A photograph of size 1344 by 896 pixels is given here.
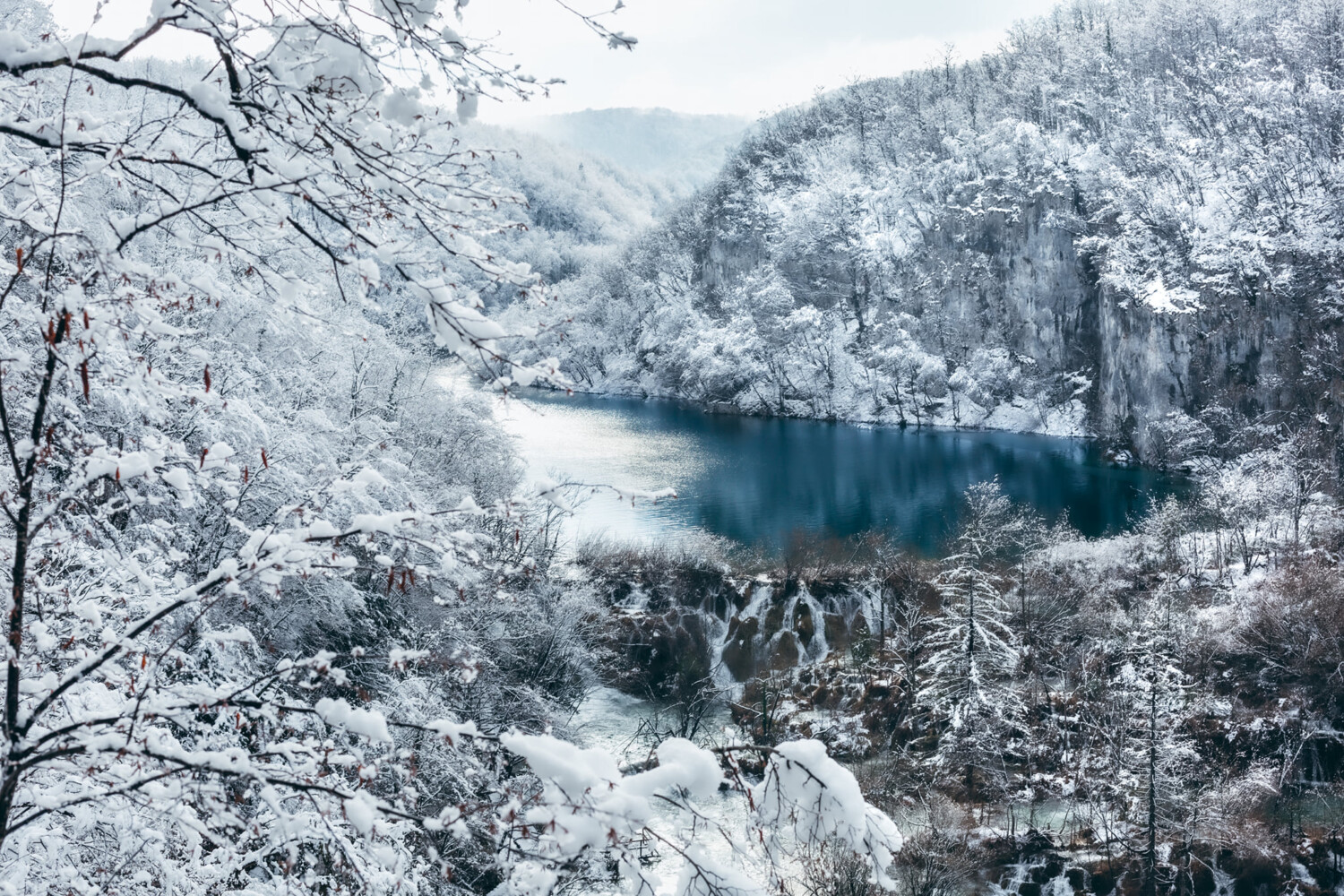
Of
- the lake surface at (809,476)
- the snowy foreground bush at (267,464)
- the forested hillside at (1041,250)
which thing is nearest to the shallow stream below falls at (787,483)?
the lake surface at (809,476)

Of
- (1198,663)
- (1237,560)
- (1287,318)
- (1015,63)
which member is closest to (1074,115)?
(1015,63)

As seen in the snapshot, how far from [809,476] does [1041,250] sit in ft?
96.0

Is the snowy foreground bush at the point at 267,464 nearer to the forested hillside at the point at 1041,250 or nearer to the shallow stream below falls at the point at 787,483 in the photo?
the shallow stream below falls at the point at 787,483

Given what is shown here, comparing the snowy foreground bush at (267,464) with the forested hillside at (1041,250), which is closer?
the snowy foreground bush at (267,464)

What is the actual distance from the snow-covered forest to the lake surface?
193 cm

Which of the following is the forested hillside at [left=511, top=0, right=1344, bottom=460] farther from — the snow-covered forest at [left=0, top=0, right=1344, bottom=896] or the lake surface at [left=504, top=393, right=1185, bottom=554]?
the lake surface at [left=504, top=393, right=1185, bottom=554]

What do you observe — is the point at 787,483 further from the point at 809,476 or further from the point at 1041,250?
the point at 1041,250

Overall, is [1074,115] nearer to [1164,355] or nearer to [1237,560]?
[1164,355]

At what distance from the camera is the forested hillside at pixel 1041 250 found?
1527 inches

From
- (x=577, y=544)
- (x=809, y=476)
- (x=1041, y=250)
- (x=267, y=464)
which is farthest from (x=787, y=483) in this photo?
(x=267, y=464)

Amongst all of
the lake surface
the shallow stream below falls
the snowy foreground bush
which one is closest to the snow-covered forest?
the snowy foreground bush

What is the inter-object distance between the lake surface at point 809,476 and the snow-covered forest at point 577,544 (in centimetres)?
193

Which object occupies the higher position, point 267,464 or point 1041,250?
point 1041,250

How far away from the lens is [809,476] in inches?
1431
